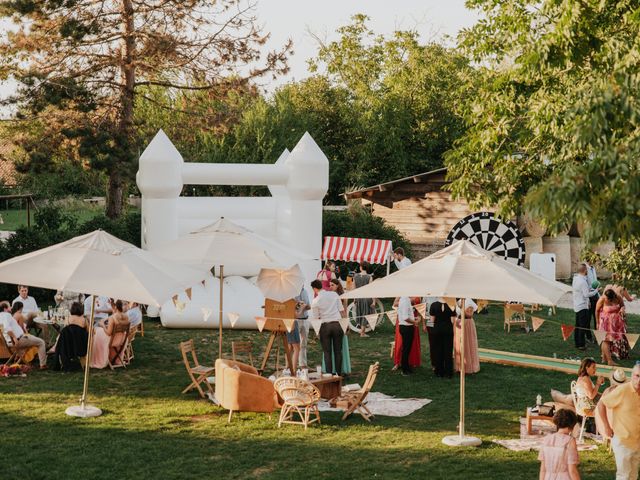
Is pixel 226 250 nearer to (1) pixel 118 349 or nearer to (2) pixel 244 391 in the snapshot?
(2) pixel 244 391

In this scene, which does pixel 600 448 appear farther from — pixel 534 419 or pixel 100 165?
pixel 100 165

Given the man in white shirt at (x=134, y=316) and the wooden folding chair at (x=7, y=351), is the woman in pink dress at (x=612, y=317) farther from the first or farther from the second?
the wooden folding chair at (x=7, y=351)

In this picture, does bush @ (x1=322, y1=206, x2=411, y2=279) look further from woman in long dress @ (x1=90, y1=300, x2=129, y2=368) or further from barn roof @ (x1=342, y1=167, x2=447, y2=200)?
woman in long dress @ (x1=90, y1=300, x2=129, y2=368)

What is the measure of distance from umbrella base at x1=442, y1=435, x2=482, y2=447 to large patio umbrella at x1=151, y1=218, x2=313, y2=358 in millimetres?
3852

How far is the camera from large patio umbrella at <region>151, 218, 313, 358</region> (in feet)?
44.0

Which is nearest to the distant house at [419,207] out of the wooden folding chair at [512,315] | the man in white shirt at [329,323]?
the wooden folding chair at [512,315]

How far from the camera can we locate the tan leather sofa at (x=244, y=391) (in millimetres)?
12173

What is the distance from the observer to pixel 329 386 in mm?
12930

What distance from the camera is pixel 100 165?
2614cm

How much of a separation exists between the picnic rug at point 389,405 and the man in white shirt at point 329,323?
38.2 inches

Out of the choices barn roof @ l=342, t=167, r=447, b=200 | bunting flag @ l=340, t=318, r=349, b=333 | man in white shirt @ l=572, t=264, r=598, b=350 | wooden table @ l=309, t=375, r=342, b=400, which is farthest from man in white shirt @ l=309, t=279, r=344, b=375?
barn roof @ l=342, t=167, r=447, b=200

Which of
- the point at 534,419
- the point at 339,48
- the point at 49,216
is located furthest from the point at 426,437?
the point at 339,48

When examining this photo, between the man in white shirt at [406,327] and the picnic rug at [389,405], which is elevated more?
the man in white shirt at [406,327]

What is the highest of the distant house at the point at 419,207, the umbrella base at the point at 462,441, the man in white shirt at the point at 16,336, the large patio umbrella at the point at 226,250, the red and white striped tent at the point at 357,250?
the distant house at the point at 419,207
